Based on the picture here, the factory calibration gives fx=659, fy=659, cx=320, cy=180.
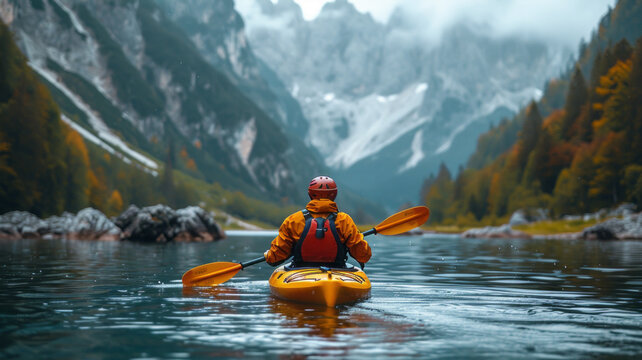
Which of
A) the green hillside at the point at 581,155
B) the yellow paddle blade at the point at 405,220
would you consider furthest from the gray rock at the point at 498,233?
the yellow paddle blade at the point at 405,220

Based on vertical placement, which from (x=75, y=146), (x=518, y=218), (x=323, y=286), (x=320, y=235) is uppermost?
(x=75, y=146)

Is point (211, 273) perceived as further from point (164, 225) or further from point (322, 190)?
point (164, 225)

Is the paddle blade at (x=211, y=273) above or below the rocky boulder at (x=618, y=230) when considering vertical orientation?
below

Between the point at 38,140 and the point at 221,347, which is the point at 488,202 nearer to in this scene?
the point at 38,140

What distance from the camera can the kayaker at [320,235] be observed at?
15.0 m

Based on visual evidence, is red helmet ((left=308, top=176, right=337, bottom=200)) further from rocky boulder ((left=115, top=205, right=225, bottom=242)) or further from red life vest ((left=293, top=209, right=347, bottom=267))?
rocky boulder ((left=115, top=205, right=225, bottom=242))

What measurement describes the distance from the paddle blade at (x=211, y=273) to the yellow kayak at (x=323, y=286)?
8.96 ft

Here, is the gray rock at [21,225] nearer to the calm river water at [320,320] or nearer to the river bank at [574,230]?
the calm river water at [320,320]

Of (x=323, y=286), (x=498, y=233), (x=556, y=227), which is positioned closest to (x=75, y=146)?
(x=498, y=233)

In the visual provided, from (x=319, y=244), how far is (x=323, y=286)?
147 centimetres

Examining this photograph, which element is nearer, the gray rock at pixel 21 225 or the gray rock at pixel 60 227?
the gray rock at pixel 21 225

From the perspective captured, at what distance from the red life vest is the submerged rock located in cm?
5079

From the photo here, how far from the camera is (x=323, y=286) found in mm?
13773

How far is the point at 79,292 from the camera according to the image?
56.3 feet
